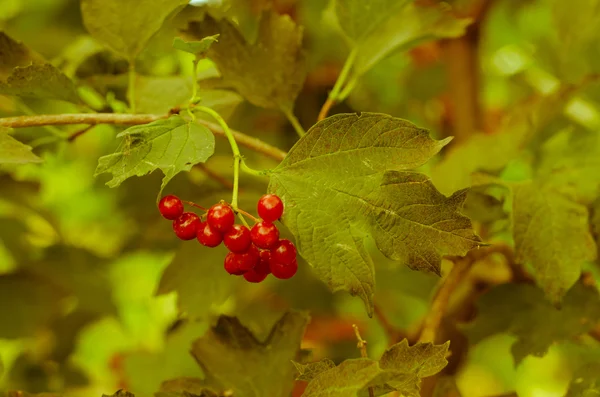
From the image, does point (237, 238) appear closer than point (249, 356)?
Yes

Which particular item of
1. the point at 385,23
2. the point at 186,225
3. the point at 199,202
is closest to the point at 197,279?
the point at 199,202

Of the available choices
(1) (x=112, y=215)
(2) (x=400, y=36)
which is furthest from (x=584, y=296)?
(1) (x=112, y=215)

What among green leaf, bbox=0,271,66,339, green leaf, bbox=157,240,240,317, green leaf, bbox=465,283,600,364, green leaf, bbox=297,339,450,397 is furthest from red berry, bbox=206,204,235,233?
green leaf, bbox=0,271,66,339

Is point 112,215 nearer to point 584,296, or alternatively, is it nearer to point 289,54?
point 289,54

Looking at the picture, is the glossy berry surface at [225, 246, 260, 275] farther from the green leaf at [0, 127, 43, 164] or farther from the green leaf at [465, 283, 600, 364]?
the green leaf at [465, 283, 600, 364]

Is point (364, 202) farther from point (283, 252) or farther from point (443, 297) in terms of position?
point (443, 297)
